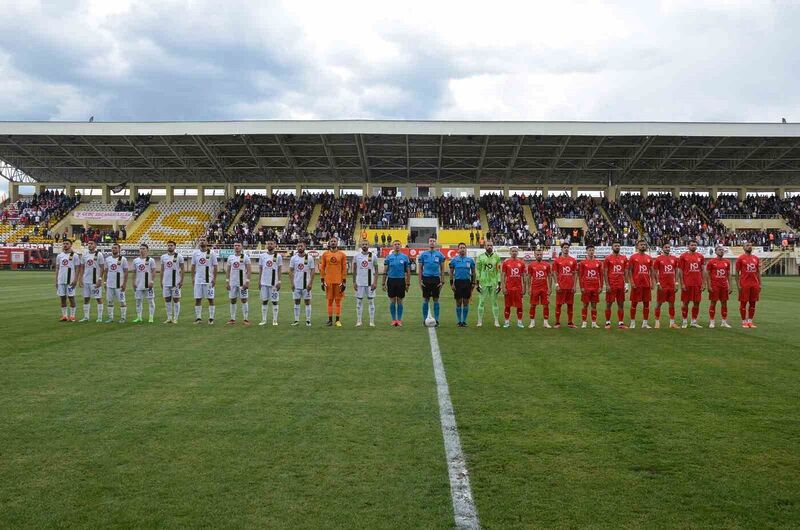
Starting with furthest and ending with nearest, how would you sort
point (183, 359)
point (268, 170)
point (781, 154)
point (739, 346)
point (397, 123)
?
point (268, 170), point (781, 154), point (397, 123), point (739, 346), point (183, 359)

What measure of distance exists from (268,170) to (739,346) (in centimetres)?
4551

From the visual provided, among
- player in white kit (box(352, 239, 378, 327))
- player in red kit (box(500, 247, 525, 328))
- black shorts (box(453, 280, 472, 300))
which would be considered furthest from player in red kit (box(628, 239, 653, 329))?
player in white kit (box(352, 239, 378, 327))

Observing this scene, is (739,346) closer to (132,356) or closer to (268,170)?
(132,356)

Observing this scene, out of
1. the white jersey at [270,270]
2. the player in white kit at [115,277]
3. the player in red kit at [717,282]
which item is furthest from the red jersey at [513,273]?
the player in white kit at [115,277]

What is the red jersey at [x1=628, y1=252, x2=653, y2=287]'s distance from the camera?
13875 mm

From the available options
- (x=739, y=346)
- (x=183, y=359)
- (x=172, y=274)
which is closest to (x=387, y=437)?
(x=183, y=359)

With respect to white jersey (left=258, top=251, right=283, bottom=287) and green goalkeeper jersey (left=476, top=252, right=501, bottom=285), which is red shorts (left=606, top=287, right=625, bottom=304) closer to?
green goalkeeper jersey (left=476, top=252, right=501, bottom=285)

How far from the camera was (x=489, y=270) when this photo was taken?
14.6 meters

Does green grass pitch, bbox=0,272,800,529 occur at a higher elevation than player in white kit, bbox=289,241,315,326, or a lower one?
lower

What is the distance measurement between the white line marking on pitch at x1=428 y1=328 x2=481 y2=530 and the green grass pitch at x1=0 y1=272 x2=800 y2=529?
60 millimetres

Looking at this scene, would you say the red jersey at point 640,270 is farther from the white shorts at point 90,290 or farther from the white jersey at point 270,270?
the white shorts at point 90,290

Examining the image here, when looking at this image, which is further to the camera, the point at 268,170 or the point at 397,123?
the point at 268,170

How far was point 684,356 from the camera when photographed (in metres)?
9.82

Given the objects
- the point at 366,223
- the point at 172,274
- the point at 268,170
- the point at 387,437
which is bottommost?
the point at 387,437
